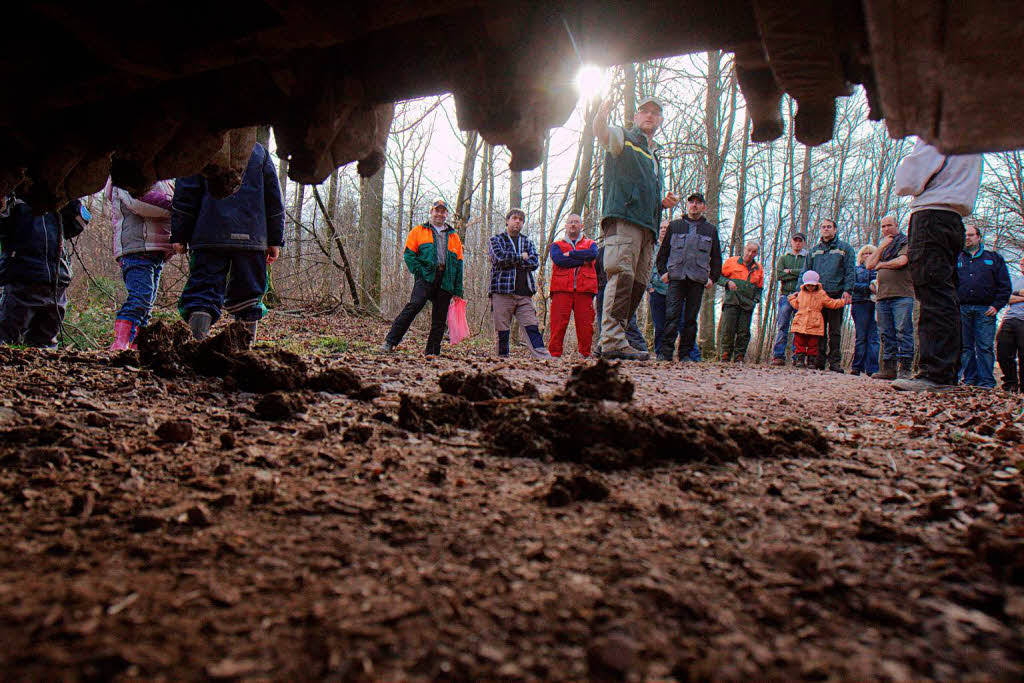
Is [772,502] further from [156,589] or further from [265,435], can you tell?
[265,435]

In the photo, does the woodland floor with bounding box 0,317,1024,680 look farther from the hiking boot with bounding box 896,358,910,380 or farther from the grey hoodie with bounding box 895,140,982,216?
the hiking boot with bounding box 896,358,910,380

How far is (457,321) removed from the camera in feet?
23.0

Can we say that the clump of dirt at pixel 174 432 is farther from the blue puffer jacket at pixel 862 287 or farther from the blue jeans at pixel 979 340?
the blue puffer jacket at pixel 862 287

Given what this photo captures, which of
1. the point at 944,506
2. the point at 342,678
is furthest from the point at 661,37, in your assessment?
the point at 342,678

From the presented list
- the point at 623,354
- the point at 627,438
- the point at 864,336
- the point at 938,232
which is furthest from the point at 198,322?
the point at 864,336

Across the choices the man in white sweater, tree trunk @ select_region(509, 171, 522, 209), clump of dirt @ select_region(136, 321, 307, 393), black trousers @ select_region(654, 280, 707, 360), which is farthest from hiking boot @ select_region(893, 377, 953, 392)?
tree trunk @ select_region(509, 171, 522, 209)

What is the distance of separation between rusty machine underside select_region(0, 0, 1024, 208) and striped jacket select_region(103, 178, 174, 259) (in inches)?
94.8

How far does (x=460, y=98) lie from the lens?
61.1 inches

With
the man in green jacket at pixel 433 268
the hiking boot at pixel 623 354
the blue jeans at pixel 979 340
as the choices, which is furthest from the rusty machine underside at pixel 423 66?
the blue jeans at pixel 979 340

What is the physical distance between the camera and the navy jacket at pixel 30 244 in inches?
165

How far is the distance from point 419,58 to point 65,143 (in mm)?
1486

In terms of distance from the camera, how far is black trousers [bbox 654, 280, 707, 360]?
7.20 metres

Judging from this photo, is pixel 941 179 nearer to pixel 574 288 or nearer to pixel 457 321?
pixel 574 288

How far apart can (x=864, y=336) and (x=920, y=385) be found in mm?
5017
